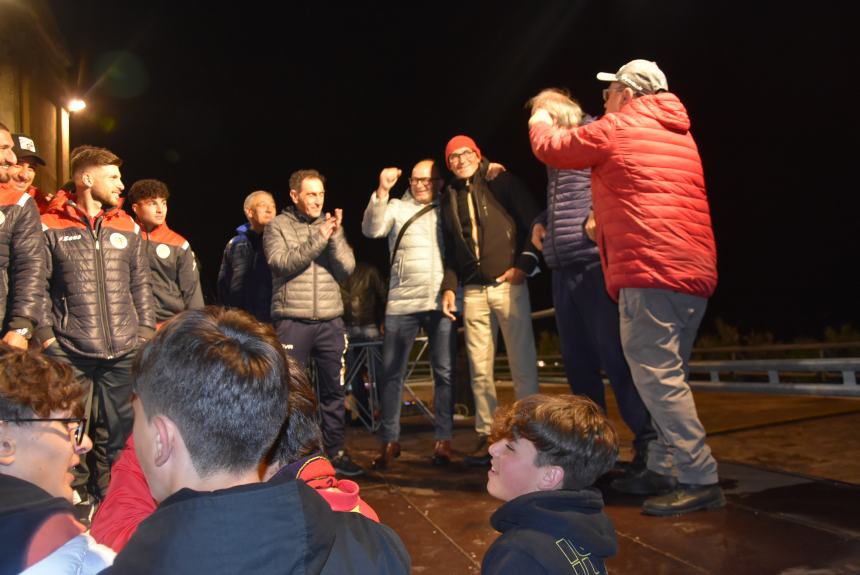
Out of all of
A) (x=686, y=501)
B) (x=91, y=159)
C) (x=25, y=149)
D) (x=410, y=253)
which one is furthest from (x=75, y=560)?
(x=25, y=149)

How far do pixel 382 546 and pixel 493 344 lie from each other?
3496mm

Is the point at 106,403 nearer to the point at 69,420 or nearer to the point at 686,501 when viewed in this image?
the point at 69,420

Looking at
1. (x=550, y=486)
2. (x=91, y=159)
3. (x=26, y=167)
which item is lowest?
(x=550, y=486)

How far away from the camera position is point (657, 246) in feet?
10.4

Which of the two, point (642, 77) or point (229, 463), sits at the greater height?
point (642, 77)

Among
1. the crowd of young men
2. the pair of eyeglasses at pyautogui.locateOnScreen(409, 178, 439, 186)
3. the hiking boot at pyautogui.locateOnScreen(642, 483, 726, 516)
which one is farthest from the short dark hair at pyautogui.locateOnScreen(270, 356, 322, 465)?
the pair of eyeglasses at pyautogui.locateOnScreen(409, 178, 439, 186)

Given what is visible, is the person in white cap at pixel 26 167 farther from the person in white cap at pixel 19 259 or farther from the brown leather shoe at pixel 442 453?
the brown leather shoe at pixel 442 453

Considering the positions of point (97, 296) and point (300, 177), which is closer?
point (97, 296)

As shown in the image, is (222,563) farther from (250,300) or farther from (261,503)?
(250,300)

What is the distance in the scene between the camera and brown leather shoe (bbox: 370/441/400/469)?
4.48 meters

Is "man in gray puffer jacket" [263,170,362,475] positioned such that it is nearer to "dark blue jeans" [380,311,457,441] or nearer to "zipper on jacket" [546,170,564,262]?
"dark blue jeans" [380,311,457,441]

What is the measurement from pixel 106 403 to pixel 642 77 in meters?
3.30

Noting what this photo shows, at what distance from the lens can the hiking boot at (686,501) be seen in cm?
299

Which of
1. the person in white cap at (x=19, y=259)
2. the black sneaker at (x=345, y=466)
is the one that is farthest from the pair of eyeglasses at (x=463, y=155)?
the person in white cap at (x=19, y=259)
